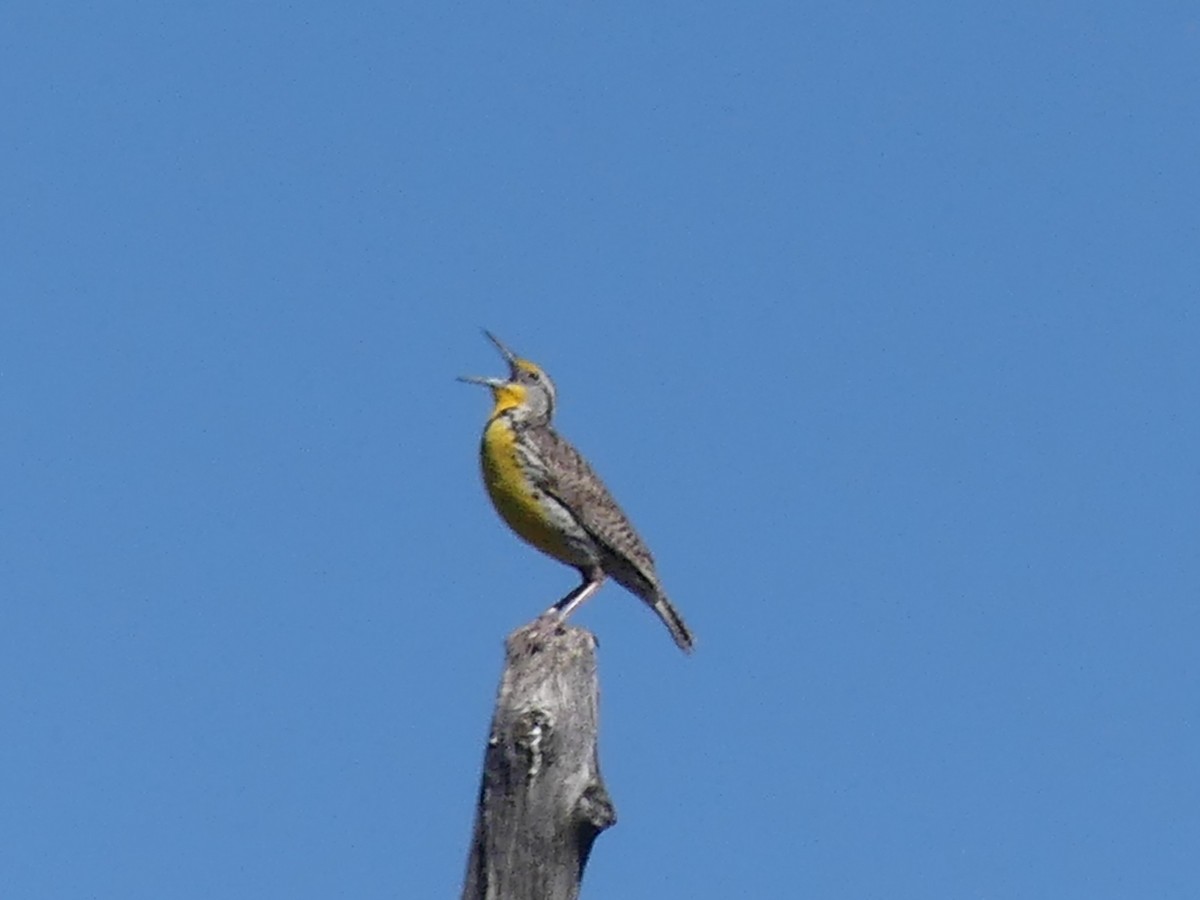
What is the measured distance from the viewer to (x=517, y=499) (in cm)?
1569

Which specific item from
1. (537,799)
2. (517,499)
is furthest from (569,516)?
(537,799)

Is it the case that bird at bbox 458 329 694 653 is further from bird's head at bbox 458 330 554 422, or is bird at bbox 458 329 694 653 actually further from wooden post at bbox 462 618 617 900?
wooden post at bbox 462 618 617 900

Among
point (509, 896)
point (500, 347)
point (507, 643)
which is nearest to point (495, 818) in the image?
point (509, 896)

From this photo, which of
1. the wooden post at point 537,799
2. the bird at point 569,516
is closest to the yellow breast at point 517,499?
the bird at point 569,516

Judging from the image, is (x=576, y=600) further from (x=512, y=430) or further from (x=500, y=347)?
(x=500, y=347)

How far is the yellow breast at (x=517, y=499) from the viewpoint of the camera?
1568 cm

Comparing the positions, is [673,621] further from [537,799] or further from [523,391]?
[537,799]

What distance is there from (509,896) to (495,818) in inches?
11.9

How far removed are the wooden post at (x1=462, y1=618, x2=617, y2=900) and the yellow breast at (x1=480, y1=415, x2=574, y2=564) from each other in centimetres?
625

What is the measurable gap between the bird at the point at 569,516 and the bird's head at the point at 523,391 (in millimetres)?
500

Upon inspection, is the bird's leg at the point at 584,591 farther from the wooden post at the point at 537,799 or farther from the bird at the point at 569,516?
the wooden post at the point at 537,799

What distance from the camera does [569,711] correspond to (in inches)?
367

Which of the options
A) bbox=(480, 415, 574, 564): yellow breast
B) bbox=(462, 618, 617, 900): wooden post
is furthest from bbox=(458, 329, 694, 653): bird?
bbox=(462, 618, 617, 900): wooden post

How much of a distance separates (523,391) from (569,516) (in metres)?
1.37
